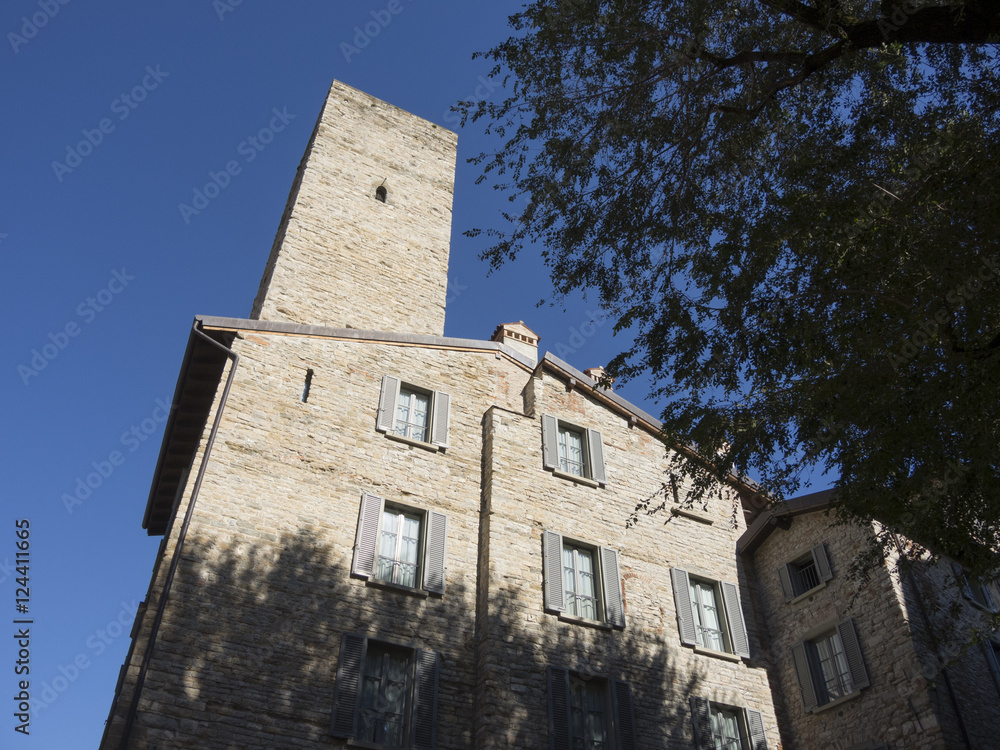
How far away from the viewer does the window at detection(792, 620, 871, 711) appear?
13945 mm

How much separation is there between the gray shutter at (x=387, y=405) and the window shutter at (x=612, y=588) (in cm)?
443

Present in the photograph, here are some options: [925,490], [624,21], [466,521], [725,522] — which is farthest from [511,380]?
[925,490]

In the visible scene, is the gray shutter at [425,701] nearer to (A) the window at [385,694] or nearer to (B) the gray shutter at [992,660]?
(A) the window at [385,694]

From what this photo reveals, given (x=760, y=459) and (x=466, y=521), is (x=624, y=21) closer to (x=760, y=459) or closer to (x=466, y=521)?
(x=760, y=459)

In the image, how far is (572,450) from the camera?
1614 centimetres

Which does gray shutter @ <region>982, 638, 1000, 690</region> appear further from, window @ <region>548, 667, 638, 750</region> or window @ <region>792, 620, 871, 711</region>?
window @ <region>548, 667, 638, 750</region>

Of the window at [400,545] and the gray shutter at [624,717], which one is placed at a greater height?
the window at [400,545]

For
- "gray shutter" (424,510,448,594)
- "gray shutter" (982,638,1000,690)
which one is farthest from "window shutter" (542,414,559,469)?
"gray shutter" (982,638,1000,690)

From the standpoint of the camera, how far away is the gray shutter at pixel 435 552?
12.9 metres

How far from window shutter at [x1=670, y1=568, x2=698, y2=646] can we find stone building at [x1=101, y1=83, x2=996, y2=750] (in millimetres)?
40

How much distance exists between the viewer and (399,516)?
13.6m

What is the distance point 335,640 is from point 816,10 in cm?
995

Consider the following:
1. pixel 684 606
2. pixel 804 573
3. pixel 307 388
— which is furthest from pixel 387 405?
pixel 804 573

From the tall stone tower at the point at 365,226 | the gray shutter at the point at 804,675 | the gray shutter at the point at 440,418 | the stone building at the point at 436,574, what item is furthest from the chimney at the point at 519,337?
the gray shutter at the point at 804,675
